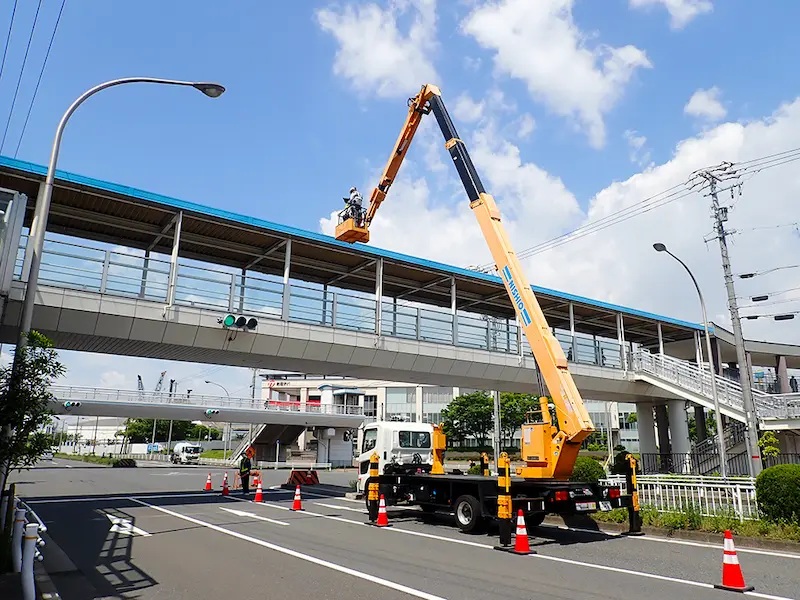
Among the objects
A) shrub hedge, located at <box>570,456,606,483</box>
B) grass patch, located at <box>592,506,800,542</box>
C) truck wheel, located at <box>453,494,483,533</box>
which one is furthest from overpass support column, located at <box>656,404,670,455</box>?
truck wheel, located at <box>453,494,483,533</box>

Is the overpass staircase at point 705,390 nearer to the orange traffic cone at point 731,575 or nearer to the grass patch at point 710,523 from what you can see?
the grass patch at point 710,523

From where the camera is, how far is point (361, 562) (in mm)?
9211

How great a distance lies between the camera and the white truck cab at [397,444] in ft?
56.8

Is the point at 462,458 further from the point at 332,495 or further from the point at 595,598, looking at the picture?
the point at 595,598

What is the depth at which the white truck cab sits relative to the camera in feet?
56.8

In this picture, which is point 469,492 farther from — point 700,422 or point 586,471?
point 700,422

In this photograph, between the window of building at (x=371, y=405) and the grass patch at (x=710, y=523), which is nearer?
the grass patch at (x=710, y=523)

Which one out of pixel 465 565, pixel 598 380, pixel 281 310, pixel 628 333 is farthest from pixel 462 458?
pixel 465 565

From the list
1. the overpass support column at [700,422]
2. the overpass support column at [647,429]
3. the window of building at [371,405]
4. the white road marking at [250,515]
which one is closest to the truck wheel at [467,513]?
the white road marking at [250,515]

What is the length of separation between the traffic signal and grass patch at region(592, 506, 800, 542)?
34.0ft

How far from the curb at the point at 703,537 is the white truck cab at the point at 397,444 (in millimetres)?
5326

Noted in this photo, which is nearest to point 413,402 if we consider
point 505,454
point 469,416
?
point 469,416

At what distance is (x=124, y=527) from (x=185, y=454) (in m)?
55.7

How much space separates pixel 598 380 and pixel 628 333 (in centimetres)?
1008
